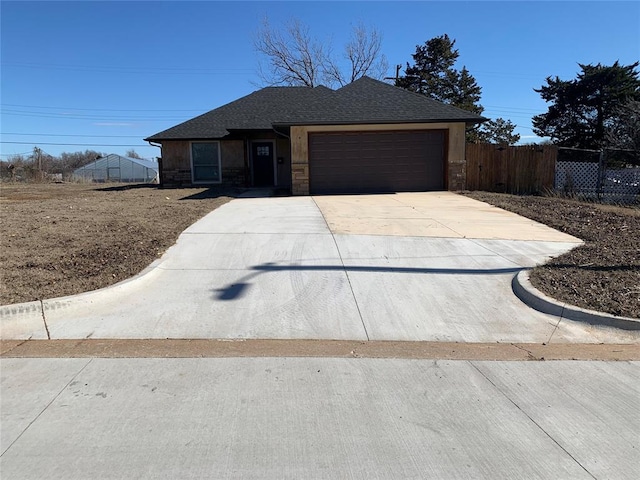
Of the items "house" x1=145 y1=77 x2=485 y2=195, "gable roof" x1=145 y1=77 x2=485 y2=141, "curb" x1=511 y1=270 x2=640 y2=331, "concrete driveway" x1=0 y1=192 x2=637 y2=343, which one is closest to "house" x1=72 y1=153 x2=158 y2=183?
"gable roof" x1=145 y1=77 x2=485 y2=141

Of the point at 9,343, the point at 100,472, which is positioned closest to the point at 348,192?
the point at 9,343

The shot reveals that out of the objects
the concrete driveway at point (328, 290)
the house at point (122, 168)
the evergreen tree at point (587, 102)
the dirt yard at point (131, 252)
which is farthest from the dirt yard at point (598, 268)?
the house at point (122, 168)

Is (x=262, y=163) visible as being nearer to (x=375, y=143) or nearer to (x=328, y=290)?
(x=375, y=143)

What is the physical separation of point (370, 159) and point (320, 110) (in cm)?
276

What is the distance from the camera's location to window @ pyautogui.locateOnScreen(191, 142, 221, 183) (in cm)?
2320

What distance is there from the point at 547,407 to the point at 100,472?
3181 mm

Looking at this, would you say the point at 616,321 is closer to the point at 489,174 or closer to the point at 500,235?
the point at 500,235

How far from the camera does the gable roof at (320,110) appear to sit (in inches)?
696

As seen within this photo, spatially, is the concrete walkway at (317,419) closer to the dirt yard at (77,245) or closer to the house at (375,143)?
the dirt yard at (77,245)

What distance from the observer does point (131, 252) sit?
7.91m

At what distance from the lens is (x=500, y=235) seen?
384 inches

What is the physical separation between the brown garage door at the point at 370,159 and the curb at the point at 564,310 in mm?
12064

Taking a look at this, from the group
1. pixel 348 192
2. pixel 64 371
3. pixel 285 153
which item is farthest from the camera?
pixel 285 153

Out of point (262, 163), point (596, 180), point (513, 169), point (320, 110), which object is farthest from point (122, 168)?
point (596, 180)
